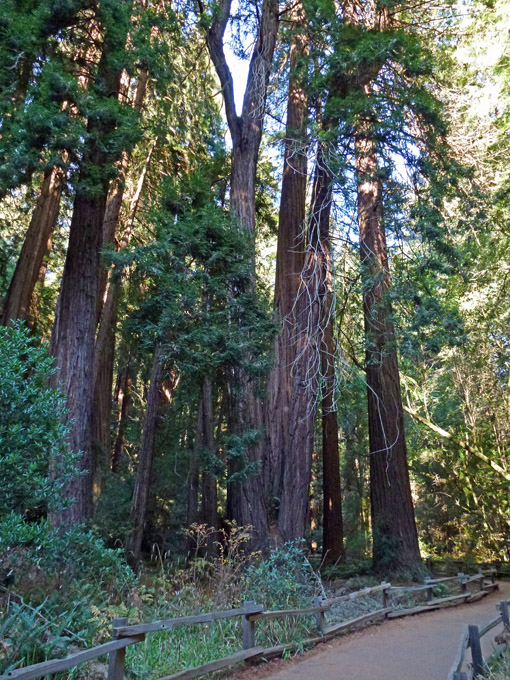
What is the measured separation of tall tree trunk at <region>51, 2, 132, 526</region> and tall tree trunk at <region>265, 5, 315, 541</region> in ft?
Answer: 11.5

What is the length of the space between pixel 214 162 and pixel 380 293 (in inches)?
218

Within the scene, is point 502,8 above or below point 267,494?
above

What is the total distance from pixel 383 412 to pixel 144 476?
591cm

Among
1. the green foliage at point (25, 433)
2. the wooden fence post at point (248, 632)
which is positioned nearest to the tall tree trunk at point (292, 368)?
the wooden fence post at point (248, 632)

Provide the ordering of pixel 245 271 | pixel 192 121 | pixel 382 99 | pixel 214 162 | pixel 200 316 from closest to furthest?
1. pixel 200 316
2. pixel 245 271
3. pixel 382 99
4. pixel 214 162
5. pixel 192 121

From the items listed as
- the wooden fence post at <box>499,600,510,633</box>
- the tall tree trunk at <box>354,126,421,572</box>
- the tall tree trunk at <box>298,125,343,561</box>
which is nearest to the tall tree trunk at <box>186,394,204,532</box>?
the tall tree trunk at <box>298,125,343,561</box>

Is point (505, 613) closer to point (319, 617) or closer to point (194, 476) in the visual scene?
point (319, 617)

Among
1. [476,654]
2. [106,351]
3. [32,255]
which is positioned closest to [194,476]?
[106,351]

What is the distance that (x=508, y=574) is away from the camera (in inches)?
686

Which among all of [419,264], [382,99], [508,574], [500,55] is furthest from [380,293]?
[508,574]

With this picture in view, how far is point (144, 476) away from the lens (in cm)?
1059

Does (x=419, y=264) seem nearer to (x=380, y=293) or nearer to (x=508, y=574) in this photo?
(x=380, y=293)

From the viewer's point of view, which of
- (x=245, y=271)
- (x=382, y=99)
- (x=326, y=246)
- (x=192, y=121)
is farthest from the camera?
(x=192, y=121)

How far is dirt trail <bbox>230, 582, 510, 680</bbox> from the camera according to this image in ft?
19.7
